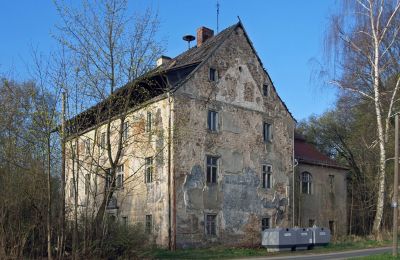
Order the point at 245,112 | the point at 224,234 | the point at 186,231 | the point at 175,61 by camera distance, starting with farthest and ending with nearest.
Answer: the point at 175,61
the point at 245,112
the point at 224,234
the point at 186,231

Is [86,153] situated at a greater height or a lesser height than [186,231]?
greater

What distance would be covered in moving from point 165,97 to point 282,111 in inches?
363

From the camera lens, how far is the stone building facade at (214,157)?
25656 millimetres

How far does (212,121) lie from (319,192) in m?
12.0

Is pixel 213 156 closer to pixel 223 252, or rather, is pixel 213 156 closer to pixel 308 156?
pixel 223 252

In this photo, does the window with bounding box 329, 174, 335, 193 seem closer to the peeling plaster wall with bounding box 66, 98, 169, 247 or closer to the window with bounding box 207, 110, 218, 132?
the window with bounding box 207, 110, 218, 132

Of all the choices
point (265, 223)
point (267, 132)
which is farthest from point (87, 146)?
point (267, 132)

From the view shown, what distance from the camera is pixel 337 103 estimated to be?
3697 centimetres

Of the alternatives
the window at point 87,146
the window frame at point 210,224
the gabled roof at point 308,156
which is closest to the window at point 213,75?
the window frame at point 210,224

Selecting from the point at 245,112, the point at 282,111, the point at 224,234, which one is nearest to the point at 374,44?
the point at 282,111

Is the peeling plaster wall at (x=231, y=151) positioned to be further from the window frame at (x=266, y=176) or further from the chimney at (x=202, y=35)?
the chimney at (x=202, y=35)

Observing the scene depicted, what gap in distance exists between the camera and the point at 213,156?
2766cm

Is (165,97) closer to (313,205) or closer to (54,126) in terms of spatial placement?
(54,126)

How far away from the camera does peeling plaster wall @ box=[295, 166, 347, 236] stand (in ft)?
112
